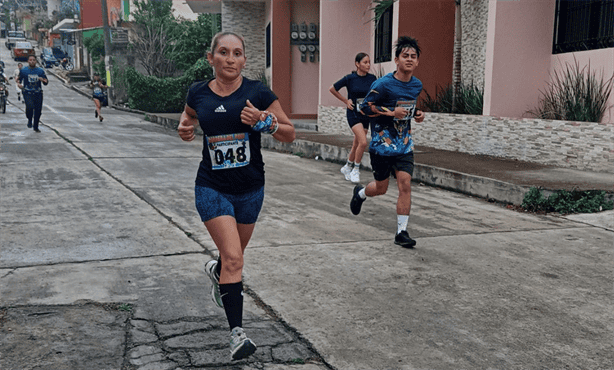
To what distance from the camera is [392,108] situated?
582 centimetres

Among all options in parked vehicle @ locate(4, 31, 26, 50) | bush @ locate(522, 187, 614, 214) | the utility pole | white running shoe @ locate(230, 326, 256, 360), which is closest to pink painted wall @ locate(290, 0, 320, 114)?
the utility pole

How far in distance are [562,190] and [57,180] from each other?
22.3 ft

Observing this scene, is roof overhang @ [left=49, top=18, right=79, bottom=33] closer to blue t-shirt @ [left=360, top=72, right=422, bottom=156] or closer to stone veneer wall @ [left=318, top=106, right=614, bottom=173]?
stone veneer wall @ [left=318, top=106, right=614, bottom=173]

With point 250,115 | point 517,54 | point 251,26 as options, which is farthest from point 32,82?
point 250,115

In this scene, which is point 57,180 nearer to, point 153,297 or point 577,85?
point 153,297

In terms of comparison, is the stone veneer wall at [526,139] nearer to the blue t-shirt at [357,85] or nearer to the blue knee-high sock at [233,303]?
the blue t-shirt at [357,85]

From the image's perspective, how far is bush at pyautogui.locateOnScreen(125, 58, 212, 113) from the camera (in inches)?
1193

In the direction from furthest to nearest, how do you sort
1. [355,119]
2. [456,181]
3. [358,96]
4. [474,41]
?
[474,41] → [355,119] → [358,96] → [456,181]

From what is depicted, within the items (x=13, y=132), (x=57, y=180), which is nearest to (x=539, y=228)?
(x=57, y=180)

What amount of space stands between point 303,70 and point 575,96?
42.2 feet

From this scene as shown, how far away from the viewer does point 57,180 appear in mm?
9102

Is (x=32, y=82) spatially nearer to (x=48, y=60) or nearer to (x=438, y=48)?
(x=438, y=48)

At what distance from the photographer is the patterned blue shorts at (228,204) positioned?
348 centimetres

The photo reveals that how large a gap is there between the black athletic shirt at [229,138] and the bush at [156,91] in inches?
1075
